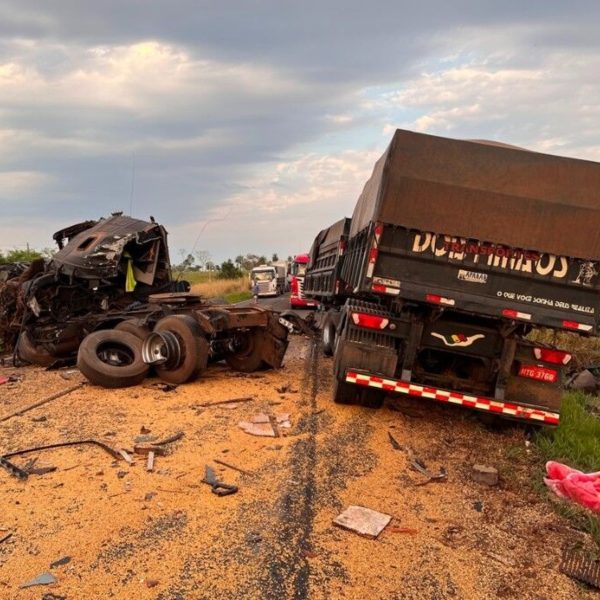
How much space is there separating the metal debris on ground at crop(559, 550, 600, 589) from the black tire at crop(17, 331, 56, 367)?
9272 millimetres

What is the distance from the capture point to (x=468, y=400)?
7.07m

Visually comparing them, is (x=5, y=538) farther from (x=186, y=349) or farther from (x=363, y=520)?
(x=186, y=349)

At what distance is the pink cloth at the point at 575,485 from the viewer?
5301 mm

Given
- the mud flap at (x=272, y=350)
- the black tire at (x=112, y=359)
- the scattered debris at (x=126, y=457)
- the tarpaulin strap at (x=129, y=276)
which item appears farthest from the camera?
the tarpaulin strap at (x=129, y=276)

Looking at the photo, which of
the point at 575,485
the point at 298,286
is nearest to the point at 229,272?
the point at 298,286

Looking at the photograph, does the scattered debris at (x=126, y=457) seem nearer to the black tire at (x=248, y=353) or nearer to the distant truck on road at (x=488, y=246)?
the distant truck on road at (x=488, y=246)

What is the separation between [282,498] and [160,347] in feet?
14.5

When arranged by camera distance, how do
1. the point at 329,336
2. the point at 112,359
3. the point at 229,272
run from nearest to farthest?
the point at 112,359
the point at 329,336
the point at 229,272

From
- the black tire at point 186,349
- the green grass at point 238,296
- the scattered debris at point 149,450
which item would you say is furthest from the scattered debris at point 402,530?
the green grass at point 238,296

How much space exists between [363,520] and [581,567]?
1625mm

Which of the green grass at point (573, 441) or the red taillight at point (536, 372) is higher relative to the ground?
the red taillight at point (536, 372)

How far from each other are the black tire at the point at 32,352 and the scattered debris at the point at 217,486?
21.8ft

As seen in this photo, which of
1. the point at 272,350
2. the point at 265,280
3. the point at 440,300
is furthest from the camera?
the point at 265,280

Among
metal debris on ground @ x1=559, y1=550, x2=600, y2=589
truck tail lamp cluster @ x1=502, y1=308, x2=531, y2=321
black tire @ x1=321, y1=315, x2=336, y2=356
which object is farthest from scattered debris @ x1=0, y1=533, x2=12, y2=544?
black tire @ x1=321, y1=315, x2=336, y2=356
